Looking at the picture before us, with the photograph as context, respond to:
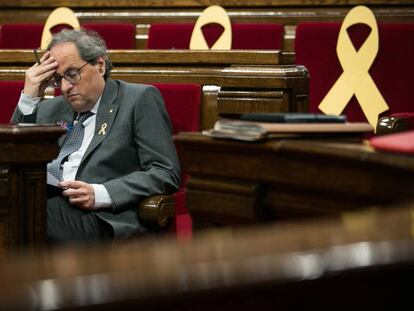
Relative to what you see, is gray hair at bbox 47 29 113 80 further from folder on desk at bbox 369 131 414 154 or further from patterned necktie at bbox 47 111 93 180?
folder on desk at bbox 369 131 414 154

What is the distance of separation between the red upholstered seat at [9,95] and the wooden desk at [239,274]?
87.0 inches

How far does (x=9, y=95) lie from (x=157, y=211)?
0.72m

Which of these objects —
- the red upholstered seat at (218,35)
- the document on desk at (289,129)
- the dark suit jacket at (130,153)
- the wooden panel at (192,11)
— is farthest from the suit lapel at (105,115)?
the wooden panel at (192,11)

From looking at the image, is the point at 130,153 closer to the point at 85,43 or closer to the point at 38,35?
the point at 85,43

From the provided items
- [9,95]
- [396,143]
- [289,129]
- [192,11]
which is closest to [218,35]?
[192,11]

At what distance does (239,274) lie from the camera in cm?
44

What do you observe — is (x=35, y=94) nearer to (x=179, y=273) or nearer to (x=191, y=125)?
(x=191, y=125)

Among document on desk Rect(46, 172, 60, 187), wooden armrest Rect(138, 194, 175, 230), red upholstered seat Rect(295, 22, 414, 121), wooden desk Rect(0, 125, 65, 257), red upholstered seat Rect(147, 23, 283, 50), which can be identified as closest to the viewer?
wooden desk Rect(0, 125, 65, 257)

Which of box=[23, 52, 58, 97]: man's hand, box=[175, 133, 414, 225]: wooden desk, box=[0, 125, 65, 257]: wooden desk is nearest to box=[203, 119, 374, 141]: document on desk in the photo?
box=[175, 133, 414, 225]: wooden desk

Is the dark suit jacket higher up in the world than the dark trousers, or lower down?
higher up

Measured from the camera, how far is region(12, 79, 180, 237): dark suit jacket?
7.19ft

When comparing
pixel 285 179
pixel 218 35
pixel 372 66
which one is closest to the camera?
pixel 285 179

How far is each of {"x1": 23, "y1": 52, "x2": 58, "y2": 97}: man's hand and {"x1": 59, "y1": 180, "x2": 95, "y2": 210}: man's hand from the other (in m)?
0.36

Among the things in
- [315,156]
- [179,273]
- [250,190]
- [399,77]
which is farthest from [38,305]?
[399,77]
